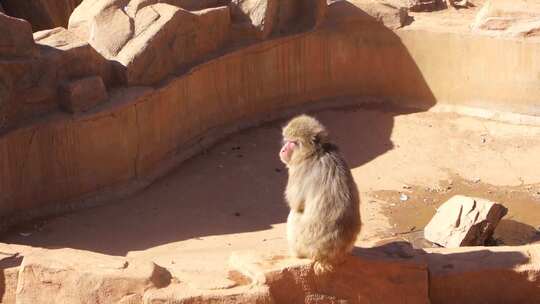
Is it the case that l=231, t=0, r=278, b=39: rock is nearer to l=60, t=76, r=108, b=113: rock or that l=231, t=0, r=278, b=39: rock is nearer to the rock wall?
the rock wall

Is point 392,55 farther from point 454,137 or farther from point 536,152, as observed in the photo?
point 536,152

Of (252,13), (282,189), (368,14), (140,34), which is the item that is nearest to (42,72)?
(140,34)

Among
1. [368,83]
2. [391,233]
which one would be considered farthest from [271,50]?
[391,233]

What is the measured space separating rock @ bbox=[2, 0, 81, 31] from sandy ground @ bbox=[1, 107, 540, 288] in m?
3.85

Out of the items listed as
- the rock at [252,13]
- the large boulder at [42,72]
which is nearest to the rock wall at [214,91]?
the large boulder at [42,72]

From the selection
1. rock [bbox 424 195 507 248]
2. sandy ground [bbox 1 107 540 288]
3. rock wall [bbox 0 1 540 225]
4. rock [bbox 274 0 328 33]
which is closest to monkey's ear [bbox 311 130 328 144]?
sandy ground [bbox 1 107 540 288]

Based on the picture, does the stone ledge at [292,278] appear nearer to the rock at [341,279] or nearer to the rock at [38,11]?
the rock at [341,279]

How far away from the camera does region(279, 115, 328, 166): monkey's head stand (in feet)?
21.1

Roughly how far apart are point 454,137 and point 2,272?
7.11 metres

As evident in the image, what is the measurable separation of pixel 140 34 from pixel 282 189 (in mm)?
2429

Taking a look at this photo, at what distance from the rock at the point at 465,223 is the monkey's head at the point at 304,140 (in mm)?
3091

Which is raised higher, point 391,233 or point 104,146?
point 104,146

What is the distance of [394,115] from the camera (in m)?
12.4

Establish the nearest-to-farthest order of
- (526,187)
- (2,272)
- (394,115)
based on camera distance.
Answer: (2,272), (526,187), (394,115)
